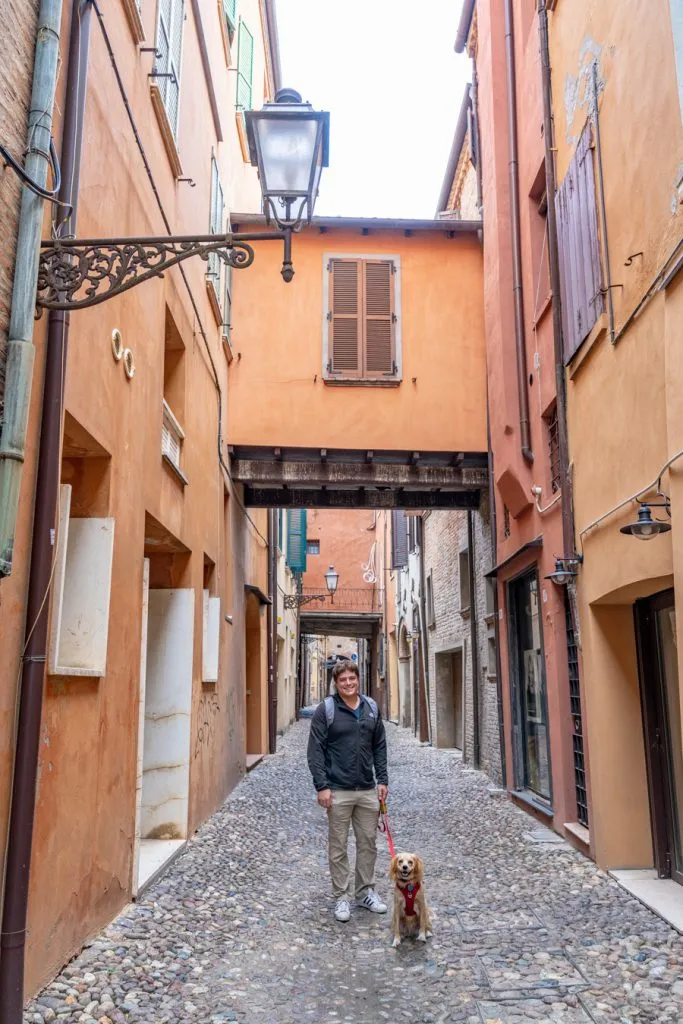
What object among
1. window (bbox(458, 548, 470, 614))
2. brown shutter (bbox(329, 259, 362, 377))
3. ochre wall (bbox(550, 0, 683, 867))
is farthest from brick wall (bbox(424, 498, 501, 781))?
ochre wall (bbox(550, 0, 683, 867))

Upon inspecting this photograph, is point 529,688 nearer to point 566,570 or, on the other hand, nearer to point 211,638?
point 566,570

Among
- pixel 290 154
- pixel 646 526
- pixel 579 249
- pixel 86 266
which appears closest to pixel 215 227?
pixel 579 249

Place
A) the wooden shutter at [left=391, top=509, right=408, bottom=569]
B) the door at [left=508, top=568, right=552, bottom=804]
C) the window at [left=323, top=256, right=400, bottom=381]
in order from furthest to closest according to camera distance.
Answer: the wooden shutter at [left=391, top=509, right=408, bottom=569] < the window at [left=323, top=256, right=400, bottom=381] < the door at [left=508, top=568, right=552, bottom=804]

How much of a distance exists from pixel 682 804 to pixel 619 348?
10.9ft

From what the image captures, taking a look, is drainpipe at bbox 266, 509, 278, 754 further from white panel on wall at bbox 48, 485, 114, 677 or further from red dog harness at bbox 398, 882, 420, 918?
red dog harness at bbox 398, 882, 420, 918

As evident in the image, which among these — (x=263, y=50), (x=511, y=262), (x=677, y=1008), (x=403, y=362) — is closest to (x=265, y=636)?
(x=403, y=362)

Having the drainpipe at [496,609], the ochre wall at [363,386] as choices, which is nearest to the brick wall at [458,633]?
the drainpipe at [496,609]

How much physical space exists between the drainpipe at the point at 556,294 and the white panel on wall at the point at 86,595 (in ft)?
13.9

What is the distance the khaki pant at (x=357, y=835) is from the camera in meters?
5.66

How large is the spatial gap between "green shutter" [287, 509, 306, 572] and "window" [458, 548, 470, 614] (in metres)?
8.33

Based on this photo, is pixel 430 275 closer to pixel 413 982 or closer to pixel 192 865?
pixel 192 865

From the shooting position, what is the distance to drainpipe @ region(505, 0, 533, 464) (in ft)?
31.8

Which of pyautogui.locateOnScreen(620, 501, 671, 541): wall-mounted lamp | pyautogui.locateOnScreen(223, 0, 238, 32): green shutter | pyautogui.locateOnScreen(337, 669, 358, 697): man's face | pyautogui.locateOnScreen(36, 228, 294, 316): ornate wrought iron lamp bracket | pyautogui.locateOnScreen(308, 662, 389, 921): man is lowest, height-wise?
pyautogui.locateOnScreen(308, 662, 389, 921): man

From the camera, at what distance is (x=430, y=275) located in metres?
12.4
